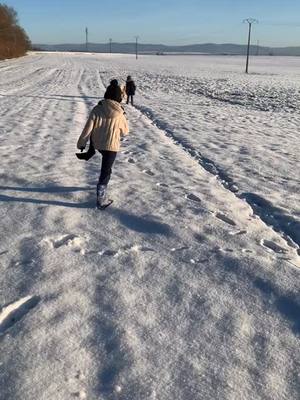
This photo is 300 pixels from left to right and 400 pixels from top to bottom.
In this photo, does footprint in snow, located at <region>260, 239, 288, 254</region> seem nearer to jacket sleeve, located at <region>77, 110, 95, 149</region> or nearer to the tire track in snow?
the tire track in snow

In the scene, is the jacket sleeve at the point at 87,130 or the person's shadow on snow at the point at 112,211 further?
the jacket sleeve at the point at 87,130

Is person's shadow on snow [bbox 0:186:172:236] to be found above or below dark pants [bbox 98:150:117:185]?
below

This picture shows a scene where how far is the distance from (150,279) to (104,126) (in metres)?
2.58

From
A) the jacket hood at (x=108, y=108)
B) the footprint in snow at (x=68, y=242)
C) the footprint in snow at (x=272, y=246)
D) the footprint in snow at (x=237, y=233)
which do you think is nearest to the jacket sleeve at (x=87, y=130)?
the jacket hood at (x=108, y=108)

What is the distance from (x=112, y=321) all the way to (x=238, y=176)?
18.0 feet

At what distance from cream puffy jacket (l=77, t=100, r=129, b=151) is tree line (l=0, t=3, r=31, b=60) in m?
87.5

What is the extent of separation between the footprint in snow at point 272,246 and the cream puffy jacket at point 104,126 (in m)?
2.40

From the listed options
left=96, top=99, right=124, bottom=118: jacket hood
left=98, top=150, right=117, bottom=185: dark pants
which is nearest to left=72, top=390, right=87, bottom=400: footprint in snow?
left=98, top=150, right=117, bottom=185: dark pants

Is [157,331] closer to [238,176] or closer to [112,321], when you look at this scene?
[112,321]

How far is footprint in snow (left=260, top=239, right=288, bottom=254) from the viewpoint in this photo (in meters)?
5.66

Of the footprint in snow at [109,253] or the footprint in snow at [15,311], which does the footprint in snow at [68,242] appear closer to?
the footprint in snow at [109,253]

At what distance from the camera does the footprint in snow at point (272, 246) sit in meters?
5.66

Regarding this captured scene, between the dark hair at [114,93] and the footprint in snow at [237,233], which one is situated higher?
the dark hair at [114,93]

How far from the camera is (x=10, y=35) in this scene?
107250 millimetres
